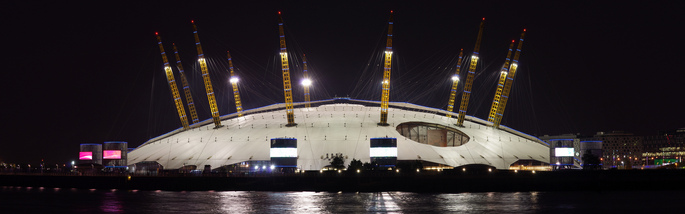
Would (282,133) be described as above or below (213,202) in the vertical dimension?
above

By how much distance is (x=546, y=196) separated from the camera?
307ft

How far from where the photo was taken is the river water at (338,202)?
74.9 m

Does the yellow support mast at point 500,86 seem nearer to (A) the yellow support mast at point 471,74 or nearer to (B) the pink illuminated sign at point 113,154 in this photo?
(A) the yellow support mast at point 471,74

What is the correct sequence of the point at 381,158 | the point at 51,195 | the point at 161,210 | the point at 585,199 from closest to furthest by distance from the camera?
the point at 161,210, the point at 585,199, the point at 51,195, the point at 381,158

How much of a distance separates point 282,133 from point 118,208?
44.9 metres

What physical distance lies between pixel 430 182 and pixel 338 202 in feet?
76.2

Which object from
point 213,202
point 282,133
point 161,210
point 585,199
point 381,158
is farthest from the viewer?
point 282,133

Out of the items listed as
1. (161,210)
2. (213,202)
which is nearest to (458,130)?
(213,202)

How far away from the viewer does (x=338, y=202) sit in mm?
82812

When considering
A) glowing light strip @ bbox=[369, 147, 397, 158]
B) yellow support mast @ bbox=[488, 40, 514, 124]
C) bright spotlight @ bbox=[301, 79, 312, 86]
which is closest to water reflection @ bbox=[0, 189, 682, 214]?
glowing light strip @ bbox=[369, 147, 397, 158]

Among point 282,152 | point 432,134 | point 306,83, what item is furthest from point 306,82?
point 282,152

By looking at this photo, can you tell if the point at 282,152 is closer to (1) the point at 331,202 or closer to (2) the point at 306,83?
(1) the point at 331,202

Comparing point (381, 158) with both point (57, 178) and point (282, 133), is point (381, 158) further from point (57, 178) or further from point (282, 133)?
point (57, 178)

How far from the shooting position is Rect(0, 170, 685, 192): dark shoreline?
338 feet
